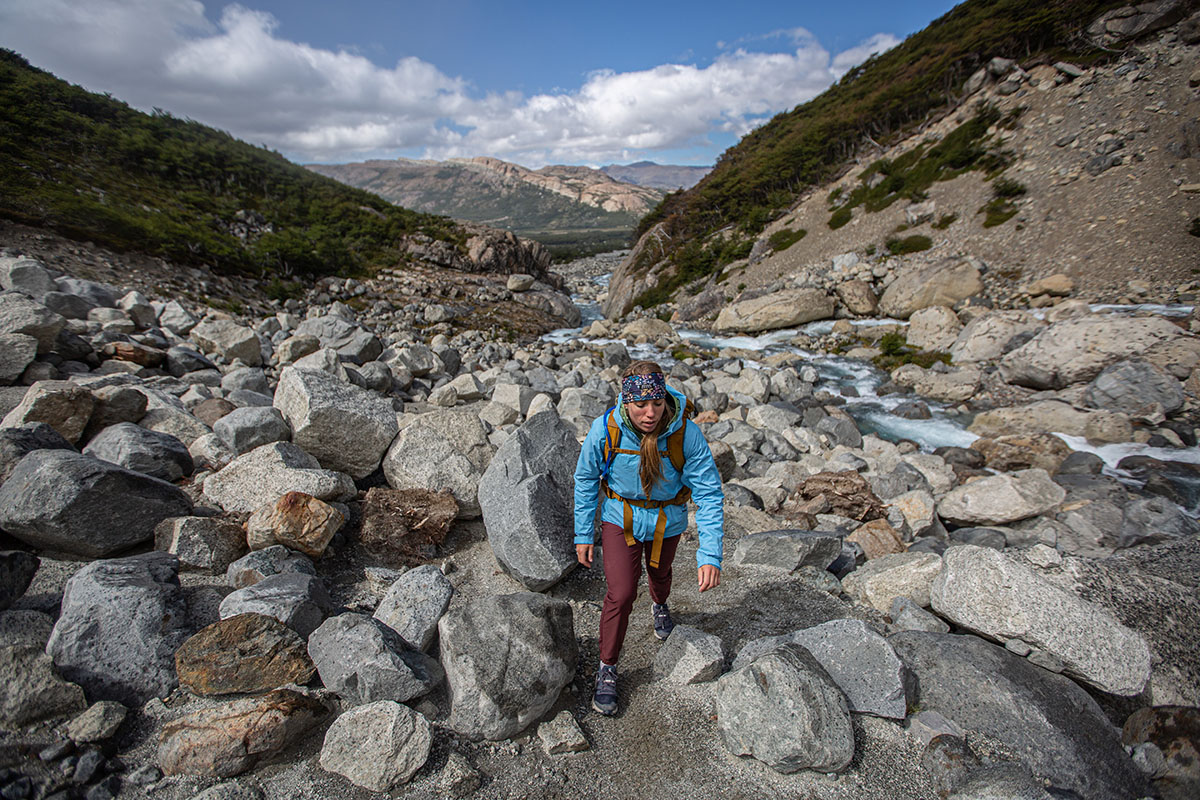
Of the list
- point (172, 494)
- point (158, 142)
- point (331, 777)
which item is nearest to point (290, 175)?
point (158, 142)

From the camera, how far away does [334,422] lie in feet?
18.9

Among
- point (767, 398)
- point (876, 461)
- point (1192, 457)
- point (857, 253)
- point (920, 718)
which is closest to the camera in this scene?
point (920, 718)

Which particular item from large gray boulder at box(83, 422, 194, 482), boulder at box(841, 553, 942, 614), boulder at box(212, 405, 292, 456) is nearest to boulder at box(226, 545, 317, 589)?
large gray boulder at box(83, 422, 194, 482)

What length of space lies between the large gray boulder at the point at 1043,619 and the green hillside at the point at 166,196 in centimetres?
2870

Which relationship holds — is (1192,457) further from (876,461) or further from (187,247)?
(187,247)

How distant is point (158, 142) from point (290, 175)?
1502cm

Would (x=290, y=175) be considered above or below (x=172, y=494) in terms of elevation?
above

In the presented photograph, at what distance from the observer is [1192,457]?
1005 centimetres

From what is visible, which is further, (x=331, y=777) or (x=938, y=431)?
(x=938, y=431)

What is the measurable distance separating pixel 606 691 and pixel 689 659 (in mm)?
712

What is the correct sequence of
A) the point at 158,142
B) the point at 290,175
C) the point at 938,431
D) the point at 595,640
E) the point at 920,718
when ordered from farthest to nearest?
the point at 290,175
the point at 158,142
the point at 938,431
the point at 595,640
the point at 920,718

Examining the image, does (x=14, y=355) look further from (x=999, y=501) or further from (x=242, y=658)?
(x=999, y=501)

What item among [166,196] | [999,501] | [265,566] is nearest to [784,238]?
[999,501]

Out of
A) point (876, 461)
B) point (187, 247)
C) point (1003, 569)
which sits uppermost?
point (187, 247)
